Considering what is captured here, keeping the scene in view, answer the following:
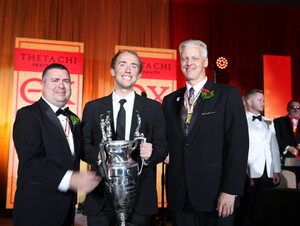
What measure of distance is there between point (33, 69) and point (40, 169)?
3901mm

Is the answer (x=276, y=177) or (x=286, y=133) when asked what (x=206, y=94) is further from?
(x=286, y=133)

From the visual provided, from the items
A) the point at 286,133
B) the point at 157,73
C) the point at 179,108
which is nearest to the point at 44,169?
the point at 179,108

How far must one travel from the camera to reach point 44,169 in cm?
189

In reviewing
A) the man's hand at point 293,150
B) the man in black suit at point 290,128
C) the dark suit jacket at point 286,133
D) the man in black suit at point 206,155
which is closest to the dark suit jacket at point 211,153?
the man in black suit at point 206,155

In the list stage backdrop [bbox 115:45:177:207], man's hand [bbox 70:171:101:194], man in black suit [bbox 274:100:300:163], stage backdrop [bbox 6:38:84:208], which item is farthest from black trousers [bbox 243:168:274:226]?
stage backdrop [bbox 6:38:84:208]

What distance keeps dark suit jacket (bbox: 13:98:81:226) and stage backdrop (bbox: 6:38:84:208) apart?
346 cm

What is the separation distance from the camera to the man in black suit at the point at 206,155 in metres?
2.05

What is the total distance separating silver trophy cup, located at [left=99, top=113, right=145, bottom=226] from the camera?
1.68 metres

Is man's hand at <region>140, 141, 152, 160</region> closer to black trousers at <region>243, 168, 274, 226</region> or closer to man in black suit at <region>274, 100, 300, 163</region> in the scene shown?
black trousers at <region>243, 168, 274, 226</region>

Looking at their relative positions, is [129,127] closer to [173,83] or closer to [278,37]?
[173,83]

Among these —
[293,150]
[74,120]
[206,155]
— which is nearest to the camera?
[206,155]

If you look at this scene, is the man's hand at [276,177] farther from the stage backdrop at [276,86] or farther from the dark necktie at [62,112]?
the stage backdrop at [276,86]

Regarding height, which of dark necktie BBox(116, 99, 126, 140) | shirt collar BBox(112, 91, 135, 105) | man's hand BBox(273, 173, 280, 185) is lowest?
man's hand BBox(273, 173, 280, 185)

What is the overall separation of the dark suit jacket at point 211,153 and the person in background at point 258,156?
6.88ft
